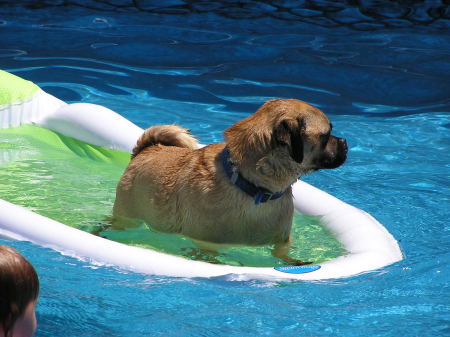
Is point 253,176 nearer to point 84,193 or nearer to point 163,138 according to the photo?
point 163,138

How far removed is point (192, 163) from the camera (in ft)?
17.1

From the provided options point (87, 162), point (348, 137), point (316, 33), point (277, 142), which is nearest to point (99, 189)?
point (87, 162)

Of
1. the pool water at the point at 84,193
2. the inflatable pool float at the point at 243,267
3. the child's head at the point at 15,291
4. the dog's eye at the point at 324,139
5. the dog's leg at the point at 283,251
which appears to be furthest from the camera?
the pool water at the point at 84,193

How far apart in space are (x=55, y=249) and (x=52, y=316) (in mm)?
755

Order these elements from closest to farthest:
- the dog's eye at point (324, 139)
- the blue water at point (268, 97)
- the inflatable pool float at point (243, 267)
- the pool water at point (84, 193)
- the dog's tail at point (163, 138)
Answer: the blue water at point (268, 97) < the inflatable pool float at point (243, 267) < the dog's eye at point (324, 139) < the pool water at point (84, 193) < the dog's tail at point (163, 138)

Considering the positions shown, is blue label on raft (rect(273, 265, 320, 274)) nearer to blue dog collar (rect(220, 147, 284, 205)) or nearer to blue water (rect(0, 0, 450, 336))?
blue water (rect(0, 0, 450, 336))

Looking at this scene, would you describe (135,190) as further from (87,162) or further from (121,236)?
(87,162)

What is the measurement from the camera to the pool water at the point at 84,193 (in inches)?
211

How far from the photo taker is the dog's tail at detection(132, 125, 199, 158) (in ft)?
19.5

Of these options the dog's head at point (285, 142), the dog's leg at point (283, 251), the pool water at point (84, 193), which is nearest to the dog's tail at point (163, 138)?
the pool water at point (84, 193)

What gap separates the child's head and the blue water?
1.08 metres

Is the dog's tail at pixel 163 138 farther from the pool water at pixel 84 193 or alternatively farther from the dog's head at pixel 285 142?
the dog's head at pixel 285 142

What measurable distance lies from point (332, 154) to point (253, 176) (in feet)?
1.70

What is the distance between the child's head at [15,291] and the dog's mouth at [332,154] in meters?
2.44
